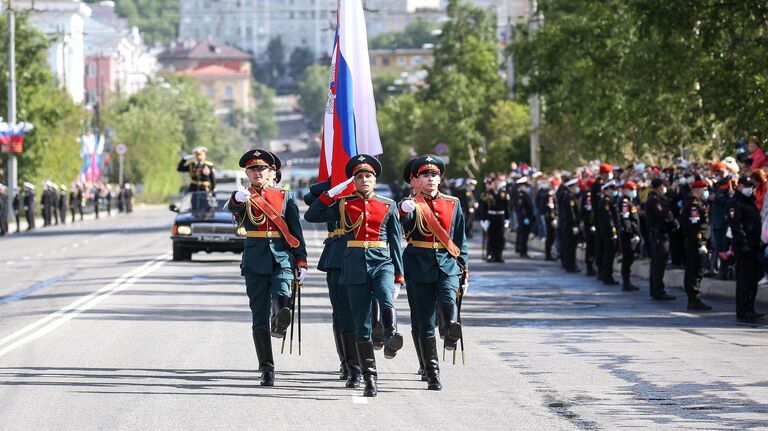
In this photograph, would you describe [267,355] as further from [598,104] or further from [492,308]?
[598,104]

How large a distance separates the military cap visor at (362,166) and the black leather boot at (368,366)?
1.29m

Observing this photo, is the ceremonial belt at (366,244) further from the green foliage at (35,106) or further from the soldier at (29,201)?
the green foliage at (35,106)

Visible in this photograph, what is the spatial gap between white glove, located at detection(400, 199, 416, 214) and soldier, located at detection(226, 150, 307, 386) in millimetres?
863

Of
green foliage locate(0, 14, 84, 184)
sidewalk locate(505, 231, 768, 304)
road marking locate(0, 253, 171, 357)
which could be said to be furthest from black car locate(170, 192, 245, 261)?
green foliage locate(0, 14, 84, 184)

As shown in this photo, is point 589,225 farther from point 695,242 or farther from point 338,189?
point 338,189

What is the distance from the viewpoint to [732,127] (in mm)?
28734

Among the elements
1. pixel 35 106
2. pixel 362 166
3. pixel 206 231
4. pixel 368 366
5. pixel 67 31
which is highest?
pixel 67 31

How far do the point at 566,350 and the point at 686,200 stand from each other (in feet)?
23.0

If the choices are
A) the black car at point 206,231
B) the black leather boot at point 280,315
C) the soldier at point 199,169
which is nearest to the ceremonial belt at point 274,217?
the black leather boot at point 280,315

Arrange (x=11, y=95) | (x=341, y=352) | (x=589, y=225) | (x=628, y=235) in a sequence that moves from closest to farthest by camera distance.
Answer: (x=341, y=352) → (x=628, y=235) → (x=589, y=225) → (x=11, y=95)

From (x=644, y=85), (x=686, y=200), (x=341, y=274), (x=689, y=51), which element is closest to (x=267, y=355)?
(x=341, y=274)

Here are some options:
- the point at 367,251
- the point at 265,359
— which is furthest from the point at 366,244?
the point at 265,359

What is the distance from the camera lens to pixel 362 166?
13.0m

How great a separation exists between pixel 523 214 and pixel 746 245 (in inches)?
663
